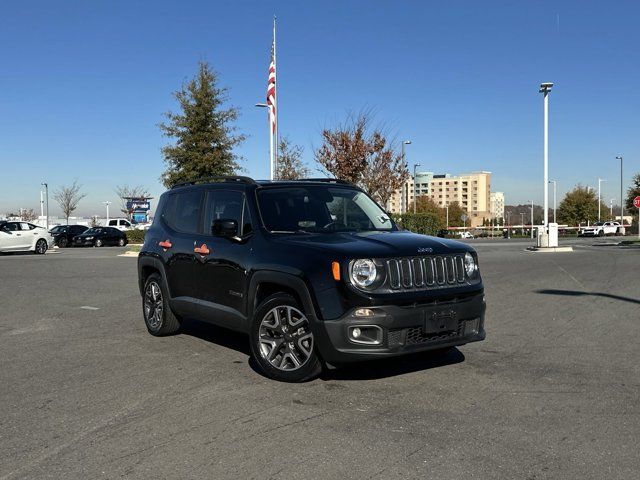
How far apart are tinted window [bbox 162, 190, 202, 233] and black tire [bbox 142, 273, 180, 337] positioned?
764 millimetres

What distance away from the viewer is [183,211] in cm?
757

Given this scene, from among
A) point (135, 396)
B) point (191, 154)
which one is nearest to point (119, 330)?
point (135, 396)

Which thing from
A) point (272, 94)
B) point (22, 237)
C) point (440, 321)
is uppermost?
point (272, 94)

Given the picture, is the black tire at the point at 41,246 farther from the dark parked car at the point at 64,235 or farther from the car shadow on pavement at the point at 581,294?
the car shadow on pavement at the point at 581,294

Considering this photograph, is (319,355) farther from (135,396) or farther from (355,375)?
(135,396)

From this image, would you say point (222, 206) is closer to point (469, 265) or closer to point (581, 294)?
point (469, 265)

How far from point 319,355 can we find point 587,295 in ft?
26.4

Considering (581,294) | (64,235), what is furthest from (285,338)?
(64,235)

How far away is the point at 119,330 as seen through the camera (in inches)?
332

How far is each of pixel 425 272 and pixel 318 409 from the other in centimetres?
152

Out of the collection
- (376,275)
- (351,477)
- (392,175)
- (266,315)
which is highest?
(392,175)

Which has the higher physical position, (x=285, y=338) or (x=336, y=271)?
(x=336, y=271)

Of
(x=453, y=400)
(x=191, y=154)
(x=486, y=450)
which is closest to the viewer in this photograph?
(x=486, y=450)

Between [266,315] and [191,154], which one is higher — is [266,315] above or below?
below
